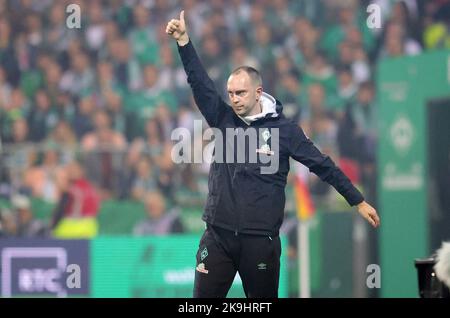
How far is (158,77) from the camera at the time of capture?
19234mm

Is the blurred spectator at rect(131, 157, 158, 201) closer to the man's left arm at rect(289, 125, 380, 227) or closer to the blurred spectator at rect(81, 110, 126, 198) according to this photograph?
the blurred spectator at rect(81, 110, 126, 198)

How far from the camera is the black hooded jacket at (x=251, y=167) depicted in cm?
833

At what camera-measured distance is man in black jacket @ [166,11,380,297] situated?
27.3 feet

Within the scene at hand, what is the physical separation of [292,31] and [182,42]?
11169 millimetres

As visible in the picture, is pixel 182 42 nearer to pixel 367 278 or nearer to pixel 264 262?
pixel 264 262

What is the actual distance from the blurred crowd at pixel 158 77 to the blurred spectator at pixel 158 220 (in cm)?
19

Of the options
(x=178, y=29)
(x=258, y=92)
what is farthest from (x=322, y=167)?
(x=178, y=29)

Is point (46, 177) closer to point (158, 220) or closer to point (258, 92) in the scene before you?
point (158, 220)

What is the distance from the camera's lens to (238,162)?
8383mm

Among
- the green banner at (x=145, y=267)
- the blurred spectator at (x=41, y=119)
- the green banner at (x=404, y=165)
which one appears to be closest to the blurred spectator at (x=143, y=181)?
the blurred spectator at (x=41, y=119)

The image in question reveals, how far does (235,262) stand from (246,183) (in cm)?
60

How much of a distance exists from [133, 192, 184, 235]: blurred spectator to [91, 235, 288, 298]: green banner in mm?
2092

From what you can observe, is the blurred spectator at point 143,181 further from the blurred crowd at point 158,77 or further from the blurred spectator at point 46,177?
the blurred spectator at point 46,177
